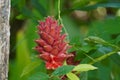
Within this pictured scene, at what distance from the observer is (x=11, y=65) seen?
240 cm

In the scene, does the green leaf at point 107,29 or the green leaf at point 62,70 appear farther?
the green leaf at point 107,29

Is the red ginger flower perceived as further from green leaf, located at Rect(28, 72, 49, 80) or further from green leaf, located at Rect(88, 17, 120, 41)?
green leaf, located at Rect(88, 17, 120, 41)

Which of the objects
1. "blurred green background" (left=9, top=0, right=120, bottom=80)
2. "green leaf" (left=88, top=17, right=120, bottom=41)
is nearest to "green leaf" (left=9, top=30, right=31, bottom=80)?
"blurred green background" (left=9, top=0, right=120, bottom=80)

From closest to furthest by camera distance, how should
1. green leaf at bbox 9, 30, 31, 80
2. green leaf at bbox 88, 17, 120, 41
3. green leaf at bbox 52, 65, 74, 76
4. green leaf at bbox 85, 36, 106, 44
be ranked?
green leaf at bbox 52, 65, 74, 76, green leaf at bbox 85, 36, 106, 44, green leaf at bbox 88, 17, 120, 41, green leaf at bbox 9, 30, 31, 80

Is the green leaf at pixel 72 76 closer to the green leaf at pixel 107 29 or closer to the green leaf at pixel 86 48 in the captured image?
the green leaf at pixel 86 48

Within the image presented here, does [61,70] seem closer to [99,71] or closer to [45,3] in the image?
[99,71]

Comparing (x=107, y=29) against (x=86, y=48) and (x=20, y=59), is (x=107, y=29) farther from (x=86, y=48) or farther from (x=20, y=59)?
(x=20, y=59)

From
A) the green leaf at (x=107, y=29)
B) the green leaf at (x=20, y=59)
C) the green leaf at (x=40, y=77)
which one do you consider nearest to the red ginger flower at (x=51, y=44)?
the green leaf at (x=40, y=77)

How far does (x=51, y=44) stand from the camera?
3.47 ft

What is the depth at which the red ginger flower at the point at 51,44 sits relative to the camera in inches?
41.4

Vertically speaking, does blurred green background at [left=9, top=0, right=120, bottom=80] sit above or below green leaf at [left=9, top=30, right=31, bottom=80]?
above

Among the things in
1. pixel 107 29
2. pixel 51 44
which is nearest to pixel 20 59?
pixel 107 29

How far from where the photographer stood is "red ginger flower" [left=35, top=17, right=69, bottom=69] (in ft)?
3.45

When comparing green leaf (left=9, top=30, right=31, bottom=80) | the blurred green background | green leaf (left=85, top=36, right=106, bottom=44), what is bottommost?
green leaf (left=9, top=30, right=31, bottom=80)
